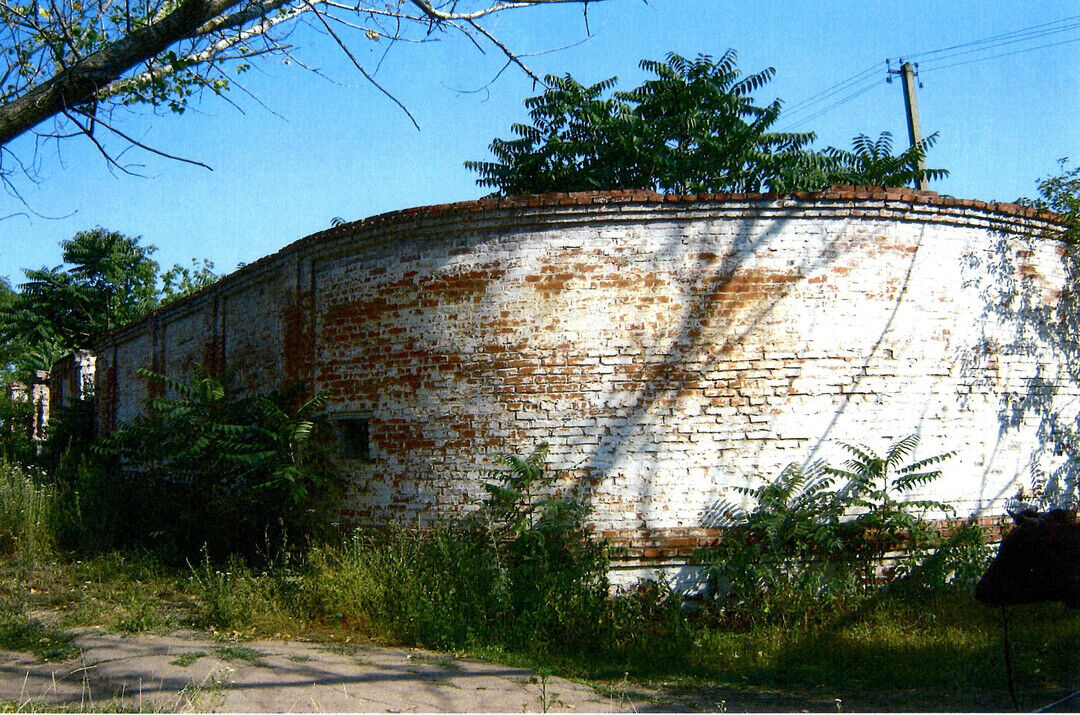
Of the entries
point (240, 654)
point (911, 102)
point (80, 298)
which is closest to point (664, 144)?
point (911, 102)

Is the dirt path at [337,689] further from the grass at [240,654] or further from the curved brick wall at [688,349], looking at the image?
the curved brick wall at [688,349]

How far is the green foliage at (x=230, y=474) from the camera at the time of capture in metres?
8.37

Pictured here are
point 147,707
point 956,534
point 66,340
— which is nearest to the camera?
point 147,707

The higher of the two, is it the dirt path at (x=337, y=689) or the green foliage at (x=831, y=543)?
the green foliage at (x=831, y=543)

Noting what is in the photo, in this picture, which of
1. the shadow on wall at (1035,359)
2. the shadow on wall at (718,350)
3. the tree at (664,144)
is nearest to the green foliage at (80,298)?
the tree at (664,144)

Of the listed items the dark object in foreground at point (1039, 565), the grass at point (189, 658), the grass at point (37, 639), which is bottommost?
the grass at point (189, 658)

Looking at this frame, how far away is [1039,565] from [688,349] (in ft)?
11.1

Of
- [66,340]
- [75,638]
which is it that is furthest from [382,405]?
[66,340]

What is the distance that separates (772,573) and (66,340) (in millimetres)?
26906

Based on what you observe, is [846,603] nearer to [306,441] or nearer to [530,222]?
[530,222]

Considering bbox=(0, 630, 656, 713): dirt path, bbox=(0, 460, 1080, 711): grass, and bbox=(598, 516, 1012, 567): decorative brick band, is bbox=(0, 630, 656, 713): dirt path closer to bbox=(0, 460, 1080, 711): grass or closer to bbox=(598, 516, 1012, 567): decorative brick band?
bbox=(0, 460, 1080, 711): grass

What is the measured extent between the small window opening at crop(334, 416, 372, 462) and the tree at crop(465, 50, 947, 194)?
786 centimetres

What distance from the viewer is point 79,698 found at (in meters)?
5.15

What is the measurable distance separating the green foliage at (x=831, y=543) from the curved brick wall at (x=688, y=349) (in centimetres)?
25
